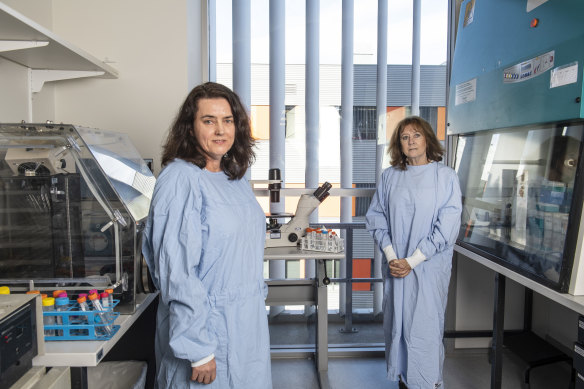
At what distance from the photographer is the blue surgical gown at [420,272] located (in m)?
2.02

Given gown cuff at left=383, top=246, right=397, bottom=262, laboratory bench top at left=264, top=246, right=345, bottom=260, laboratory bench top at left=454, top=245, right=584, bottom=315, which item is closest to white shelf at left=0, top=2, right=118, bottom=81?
laboratory bench top at left=264, top=246, right=345, bottom=260

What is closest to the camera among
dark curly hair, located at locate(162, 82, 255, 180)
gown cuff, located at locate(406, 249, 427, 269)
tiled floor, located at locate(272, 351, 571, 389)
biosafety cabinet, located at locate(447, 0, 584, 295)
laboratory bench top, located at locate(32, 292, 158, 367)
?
laboratory bench top, located at locate(32, 292, 158, 367)

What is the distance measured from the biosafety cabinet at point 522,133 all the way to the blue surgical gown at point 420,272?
0.89 feet

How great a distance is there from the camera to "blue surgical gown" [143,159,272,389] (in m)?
1.14

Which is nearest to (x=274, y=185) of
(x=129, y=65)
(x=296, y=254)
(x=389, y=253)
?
(x=296, y=254)

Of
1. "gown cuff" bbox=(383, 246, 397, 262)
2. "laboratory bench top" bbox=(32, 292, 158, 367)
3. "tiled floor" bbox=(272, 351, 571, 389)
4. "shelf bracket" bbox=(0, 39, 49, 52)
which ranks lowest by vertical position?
"tiled floor" bbox=(272, 351, 571, 389)

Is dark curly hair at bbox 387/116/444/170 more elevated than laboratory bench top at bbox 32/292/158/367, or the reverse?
dark curly hair at bbox 387/116/444/170

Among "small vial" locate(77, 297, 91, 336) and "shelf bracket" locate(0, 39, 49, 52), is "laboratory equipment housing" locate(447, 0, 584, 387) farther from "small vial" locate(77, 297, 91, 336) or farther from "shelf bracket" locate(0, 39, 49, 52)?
"shelf bracket" locate(0, 39, 49, 52)

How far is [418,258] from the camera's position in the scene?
1992 millimetres

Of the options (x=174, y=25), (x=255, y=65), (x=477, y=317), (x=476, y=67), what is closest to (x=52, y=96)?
(x=174, y=25)

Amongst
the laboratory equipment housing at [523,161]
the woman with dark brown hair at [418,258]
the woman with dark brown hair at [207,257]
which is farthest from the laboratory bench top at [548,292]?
the woman with dark brown hair at [207,257]

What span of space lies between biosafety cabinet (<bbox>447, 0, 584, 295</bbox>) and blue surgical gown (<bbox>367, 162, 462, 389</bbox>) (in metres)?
0.27

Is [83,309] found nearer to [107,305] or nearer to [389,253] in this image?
[107,305]

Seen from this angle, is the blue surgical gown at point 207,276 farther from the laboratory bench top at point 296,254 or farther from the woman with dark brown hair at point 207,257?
the laboratory bench top at point 296,254
